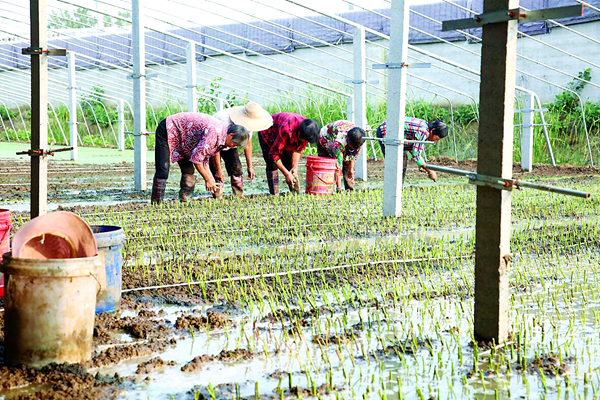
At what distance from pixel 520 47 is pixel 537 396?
1706 centimetres

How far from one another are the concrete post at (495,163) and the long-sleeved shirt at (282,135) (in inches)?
229

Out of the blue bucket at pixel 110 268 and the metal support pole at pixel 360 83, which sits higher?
the metal support pole at pixel 360 83

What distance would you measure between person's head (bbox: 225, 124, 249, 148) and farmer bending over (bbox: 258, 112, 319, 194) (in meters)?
0.87

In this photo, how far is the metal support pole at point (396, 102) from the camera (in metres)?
7.46

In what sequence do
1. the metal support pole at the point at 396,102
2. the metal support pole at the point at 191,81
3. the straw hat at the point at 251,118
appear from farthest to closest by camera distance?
the metal support pole at the point at 191,81 < the straw hat at the point at 251,118 < the metal support pole at the point at 396,102

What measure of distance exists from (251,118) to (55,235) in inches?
213

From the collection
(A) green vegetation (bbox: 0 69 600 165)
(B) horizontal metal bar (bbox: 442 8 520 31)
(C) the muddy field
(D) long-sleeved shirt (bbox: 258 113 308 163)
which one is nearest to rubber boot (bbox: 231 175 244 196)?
(D) long-sleeved shirt (bbox: 258 113 308 163)

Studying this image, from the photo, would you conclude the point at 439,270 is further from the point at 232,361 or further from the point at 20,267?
the point at 20,267

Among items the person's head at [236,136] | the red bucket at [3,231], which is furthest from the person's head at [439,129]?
the red bucket at [3,231]

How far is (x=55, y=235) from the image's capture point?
3412 millimetres

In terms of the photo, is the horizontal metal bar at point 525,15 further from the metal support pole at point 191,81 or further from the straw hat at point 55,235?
the metal support pole at point 191,81

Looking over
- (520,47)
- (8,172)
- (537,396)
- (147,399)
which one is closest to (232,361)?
(147,399)

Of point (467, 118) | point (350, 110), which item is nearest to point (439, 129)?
point (350, 110)

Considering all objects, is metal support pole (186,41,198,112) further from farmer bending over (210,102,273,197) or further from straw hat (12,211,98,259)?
straw hat (12,211,98,259)
